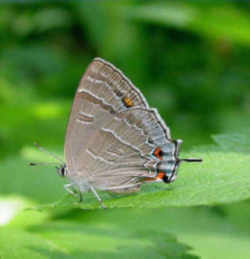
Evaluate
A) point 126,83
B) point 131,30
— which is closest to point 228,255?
point 126,83

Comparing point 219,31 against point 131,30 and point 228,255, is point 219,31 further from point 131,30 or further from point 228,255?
point 228,255

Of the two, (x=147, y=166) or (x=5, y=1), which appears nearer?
(x=147, y=166)

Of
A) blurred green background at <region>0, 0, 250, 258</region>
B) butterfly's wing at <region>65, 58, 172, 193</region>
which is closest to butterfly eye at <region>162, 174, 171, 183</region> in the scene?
butterfly's wing at <region>65, 58, 172, 193</region>

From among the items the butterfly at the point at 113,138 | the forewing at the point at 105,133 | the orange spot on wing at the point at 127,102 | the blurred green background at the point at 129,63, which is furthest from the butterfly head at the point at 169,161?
the blurred green background at the point at 129,63

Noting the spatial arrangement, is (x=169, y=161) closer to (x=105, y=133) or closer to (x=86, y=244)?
(x=105, y=133)

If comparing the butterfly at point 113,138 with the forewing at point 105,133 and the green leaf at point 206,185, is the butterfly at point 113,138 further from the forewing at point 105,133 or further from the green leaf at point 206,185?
the green leaf at point 206,185
